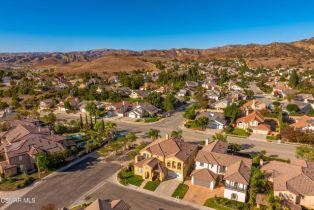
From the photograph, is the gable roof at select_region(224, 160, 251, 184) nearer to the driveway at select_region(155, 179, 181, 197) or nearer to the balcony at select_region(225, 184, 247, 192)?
the balcony at select_region(225, 184, 247, 192)

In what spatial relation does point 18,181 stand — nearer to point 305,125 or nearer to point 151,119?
point 151,119

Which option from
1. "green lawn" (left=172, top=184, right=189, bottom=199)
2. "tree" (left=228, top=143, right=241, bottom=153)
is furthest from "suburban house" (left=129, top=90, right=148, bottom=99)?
"green lawn" (left=172, top=184, right=189, bottom=199)

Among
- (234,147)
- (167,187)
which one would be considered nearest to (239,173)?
(167,187)

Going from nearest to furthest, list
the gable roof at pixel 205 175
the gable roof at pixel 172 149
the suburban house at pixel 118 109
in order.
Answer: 1. the gable roof at pixel 205 175
2. the gable roof at pixel 172 149
3. the suburban house at pixel 118 109

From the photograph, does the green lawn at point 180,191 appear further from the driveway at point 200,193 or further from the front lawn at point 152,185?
the front lawn at point 152,185

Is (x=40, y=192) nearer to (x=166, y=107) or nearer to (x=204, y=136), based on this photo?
(x=204, y=136)

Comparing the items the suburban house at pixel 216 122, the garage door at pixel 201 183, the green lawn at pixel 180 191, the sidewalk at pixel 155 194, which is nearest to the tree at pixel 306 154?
the garage door at pixel 201 183
